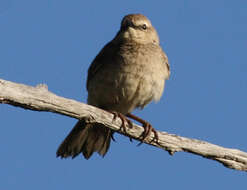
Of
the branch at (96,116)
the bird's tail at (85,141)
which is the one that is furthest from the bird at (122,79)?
the branch at (96,116)

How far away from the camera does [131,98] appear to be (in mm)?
6922

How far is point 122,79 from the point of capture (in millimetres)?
6738

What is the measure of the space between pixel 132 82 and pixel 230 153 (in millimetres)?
1685

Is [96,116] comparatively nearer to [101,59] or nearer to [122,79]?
[122,79]

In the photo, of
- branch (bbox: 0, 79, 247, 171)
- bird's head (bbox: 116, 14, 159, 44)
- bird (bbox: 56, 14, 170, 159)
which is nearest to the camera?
branch (bbox: 0, 79, 247, 171)

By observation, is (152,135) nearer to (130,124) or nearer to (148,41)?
(130,124)

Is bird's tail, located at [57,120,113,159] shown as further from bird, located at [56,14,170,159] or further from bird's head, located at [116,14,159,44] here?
bird's head, located at [116,14,159,44]

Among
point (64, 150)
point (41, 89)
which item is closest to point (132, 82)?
point (64, 150)

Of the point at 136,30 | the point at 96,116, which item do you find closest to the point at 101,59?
the point at 136,30

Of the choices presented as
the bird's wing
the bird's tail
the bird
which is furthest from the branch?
the bird's wing

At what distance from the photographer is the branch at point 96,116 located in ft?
16.4

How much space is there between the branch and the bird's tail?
1.04m

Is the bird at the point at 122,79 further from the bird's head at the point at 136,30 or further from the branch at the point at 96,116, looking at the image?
the branch at the point at 96,116

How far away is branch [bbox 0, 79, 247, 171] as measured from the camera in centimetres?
499
